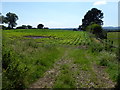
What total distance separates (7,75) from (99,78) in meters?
3.75

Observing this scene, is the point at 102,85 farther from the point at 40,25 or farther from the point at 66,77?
the point at 40,25

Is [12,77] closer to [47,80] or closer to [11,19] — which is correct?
[47,80]

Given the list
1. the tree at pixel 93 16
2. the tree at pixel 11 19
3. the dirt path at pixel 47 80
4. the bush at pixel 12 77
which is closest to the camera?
the bush at pixel 12 77

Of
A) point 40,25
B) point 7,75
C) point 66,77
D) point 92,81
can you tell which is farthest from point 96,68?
point 40,25

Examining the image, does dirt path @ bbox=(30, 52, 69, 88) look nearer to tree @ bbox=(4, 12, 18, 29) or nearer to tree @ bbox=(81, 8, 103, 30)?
tree @ bbox=(81, 8, 103, 30)

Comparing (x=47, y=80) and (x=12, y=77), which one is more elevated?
(x=12, y=77)

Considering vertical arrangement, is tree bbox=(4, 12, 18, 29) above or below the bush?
above

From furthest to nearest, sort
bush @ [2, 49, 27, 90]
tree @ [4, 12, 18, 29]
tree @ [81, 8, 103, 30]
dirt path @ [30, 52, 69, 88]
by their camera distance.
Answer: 1. tree @ [4, 12, 18, 29]
2. tree @ [81, 8, 103, 30]
3. dirt path @ [30, 52, 69, 88]
4. bush @ [2, 49, 27, 90]

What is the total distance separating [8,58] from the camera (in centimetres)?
541

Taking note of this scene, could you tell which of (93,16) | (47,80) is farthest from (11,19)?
(47,80)

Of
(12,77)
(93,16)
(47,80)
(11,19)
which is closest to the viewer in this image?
(12,77)

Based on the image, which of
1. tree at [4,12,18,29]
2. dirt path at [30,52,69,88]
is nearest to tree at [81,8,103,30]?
tree at [4,12,18,29]

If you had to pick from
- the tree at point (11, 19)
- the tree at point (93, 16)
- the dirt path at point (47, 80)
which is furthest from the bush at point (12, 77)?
the tree at point (11, 19)

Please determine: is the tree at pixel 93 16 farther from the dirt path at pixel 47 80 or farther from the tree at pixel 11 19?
the dirt path at pixel 47 80
